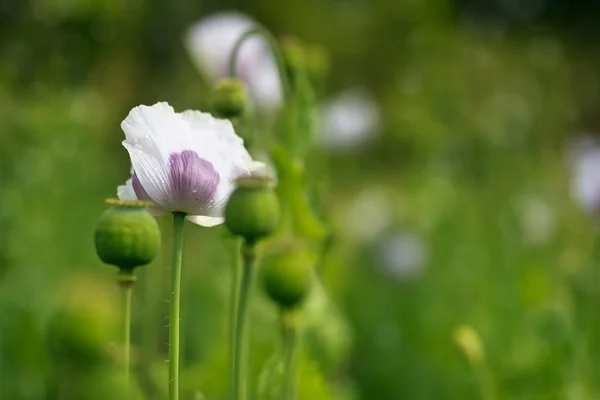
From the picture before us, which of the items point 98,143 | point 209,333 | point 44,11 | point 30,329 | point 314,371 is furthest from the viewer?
point 98,143

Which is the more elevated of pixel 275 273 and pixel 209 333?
pixel 275 273

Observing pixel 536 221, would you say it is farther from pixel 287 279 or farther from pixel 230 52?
pixel 287 279

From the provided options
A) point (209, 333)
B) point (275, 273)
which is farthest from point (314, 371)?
point (209, 333)

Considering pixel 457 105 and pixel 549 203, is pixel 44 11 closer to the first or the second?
pixel 457 105

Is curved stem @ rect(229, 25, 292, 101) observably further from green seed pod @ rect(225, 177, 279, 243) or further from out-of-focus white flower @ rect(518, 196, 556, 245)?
out-of-focus white flower @ rect(518, 196, 556, 245)

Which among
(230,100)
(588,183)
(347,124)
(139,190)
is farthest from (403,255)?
(139,190)

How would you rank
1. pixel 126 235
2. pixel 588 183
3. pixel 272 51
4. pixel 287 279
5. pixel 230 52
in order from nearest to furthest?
pixel 126 235, pixel 287 279, pixel 272 51, pixel 230 52, pixel 588 183
